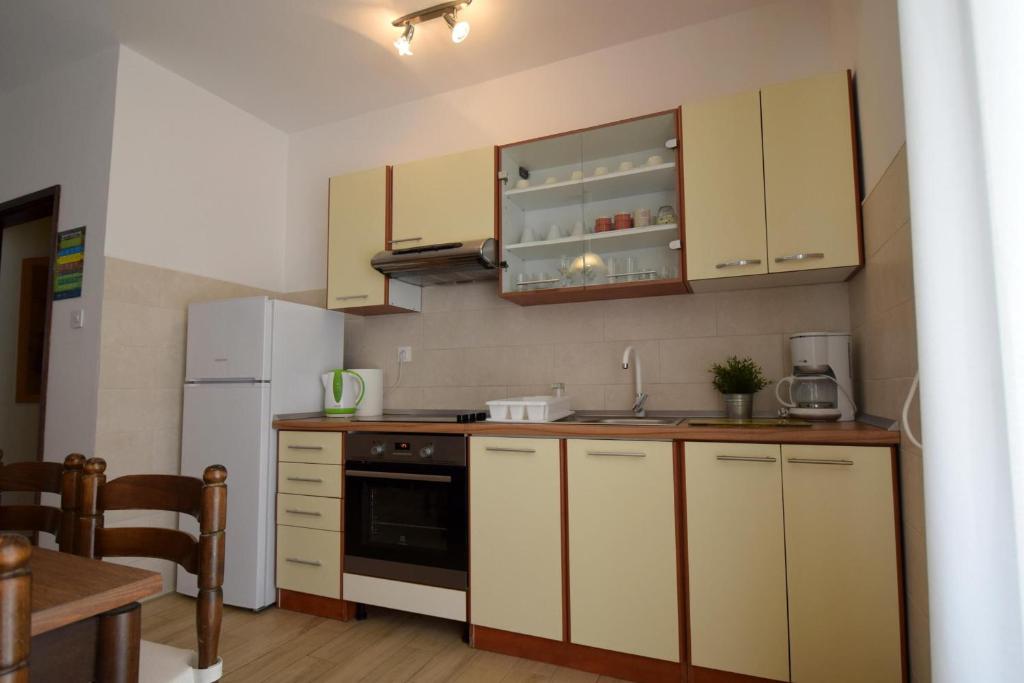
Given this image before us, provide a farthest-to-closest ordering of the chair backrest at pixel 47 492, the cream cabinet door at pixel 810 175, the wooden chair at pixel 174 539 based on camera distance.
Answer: the cream cabinet door at pixel 810 175, the chair backrest at pixel 47 492, the wooden chair at pixel 174 539

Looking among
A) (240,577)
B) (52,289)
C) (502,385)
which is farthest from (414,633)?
(52,289)

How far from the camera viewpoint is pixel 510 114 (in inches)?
121

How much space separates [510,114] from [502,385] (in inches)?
59.9

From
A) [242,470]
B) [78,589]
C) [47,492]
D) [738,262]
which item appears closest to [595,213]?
[738,262]

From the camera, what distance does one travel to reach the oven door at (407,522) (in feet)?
7.54

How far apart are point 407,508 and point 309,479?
555mm

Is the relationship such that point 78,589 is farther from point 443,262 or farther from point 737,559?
point 443,262

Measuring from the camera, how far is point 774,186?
2170 mm

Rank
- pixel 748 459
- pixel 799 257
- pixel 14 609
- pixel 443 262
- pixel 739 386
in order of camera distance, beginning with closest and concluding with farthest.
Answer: pixel 14 609 → pixel 748 459 → pixel 799 257 → pixel 739 386 → pixel 443 262

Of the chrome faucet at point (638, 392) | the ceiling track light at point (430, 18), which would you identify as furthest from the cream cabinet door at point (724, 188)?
the ceiling track light at point (430, 18)

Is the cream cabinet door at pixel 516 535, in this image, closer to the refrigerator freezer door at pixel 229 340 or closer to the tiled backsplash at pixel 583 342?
the tiled backsplash at pixel 583 342

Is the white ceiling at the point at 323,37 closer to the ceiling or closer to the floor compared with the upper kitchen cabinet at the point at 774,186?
closer to the ceiling

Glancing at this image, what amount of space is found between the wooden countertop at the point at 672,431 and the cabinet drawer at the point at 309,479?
0.22 meters

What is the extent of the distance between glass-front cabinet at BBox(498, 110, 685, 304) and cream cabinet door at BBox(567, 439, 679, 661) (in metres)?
0.82
